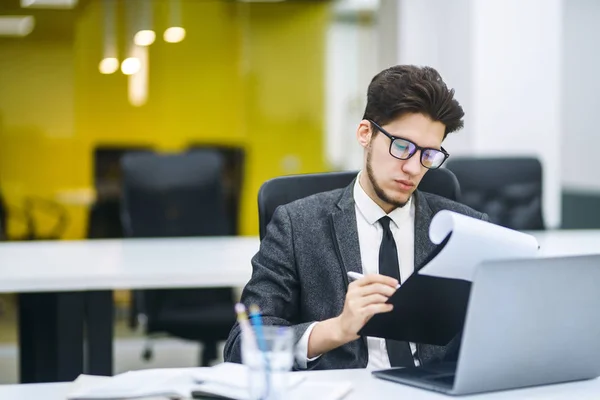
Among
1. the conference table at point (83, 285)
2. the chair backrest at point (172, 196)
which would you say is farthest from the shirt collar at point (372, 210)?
the chair backrest at point (172, 196)

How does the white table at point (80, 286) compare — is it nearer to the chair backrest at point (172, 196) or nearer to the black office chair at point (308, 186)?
the black office chair at point (308, 186)

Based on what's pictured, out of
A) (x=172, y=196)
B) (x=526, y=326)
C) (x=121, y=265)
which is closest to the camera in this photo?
(x=526, y=326)

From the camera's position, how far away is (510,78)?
16.8 feet

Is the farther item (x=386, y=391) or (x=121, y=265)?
(x=121, y=265)

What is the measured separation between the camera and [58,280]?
263cm

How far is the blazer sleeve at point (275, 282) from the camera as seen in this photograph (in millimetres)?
1902

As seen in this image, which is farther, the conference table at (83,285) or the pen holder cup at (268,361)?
the conference table at (83,285)

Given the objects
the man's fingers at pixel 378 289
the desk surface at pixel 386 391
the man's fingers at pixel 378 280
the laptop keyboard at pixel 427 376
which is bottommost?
the desk surface at pixel 386 391

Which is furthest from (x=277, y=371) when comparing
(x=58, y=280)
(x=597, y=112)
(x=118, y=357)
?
(x=597, y=112)

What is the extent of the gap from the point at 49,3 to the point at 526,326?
566 centimetres

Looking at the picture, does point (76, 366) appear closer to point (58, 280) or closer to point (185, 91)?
point (58, 280)

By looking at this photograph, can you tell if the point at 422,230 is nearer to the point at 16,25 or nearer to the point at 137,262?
the point at 137,262

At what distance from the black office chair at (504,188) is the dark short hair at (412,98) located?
6.17 ft

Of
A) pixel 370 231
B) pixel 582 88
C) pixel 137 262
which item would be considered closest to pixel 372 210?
pixel 370 231
